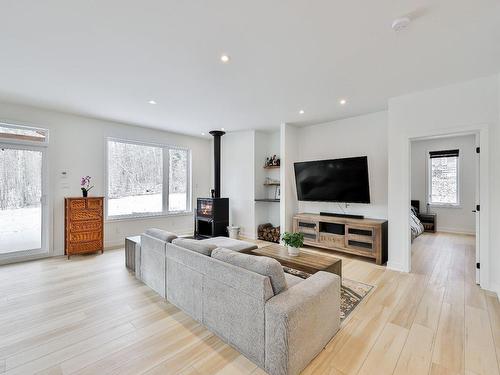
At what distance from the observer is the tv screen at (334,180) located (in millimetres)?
4281

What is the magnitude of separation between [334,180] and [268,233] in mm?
1980

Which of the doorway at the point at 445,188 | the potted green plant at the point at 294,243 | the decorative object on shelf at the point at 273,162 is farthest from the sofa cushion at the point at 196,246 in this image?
the doorway at the point at 445,188

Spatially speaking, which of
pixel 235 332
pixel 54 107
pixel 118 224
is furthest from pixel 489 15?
pixel 118 224

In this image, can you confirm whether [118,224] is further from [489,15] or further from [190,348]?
[489,15]

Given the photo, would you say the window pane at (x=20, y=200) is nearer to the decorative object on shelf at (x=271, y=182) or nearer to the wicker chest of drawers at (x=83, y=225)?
the wicker chest of drawers at (x=83, y=225)

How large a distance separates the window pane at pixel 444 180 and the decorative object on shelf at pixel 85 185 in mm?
8481

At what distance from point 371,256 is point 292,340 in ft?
9.98

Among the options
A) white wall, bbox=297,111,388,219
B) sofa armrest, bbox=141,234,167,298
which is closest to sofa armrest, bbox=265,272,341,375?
sofa armrest, bbox=141,234,167,298

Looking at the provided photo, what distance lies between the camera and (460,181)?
6.22 metres

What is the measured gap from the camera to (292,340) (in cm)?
153

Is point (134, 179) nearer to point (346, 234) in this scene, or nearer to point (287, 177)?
point (287, 177)

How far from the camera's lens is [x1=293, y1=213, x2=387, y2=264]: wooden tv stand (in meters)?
3.96

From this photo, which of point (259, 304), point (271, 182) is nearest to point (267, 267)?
point (259, 304)

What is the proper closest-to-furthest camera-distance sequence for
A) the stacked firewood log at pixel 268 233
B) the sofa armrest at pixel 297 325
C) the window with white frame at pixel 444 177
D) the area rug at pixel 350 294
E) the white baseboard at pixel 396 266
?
1. the sofa armrest at pixel 297 325
2. the area rug at pixel 350 294
3. the white baseboard at pixel 396 266
4. the stacked firewood log at pixel 268 233
5. the window with white frame at pixel 444 177
